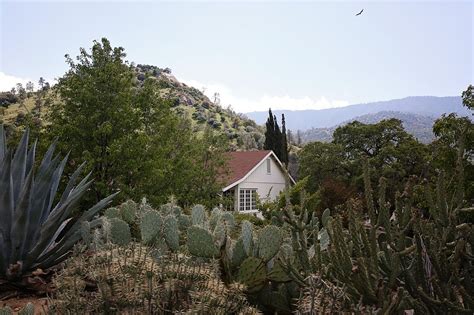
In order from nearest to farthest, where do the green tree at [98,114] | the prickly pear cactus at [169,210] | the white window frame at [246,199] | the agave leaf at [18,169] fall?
the agave leaf at [18,169] < the prickly pear cactus at [169,210] < the green tree at [98,114] < the white window frame at [246,199]

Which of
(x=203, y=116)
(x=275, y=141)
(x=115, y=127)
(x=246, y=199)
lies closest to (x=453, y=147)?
(x=115, y=127)

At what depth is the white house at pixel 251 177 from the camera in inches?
1276

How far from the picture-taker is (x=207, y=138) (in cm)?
2442

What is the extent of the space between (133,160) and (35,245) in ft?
26.3

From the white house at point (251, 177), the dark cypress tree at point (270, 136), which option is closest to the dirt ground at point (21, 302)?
the white house at point (251, 177)

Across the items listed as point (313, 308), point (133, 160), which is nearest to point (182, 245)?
point (313, 308)

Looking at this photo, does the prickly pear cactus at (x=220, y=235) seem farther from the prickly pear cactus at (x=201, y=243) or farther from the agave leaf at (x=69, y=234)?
the agave leaf at (x=69, y=234)

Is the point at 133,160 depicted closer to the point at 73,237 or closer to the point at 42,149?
the point at 42,149

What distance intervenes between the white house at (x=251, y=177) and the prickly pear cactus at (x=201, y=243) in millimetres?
26711

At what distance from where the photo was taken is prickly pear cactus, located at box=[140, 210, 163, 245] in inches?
188

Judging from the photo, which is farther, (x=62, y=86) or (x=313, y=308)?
(x=62, y=86)

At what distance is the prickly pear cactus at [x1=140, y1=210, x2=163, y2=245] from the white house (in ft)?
86.3

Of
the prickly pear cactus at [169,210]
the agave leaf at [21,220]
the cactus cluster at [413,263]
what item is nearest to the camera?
the cactus cluster at [413,263]

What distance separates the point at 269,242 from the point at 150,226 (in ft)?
4.00
